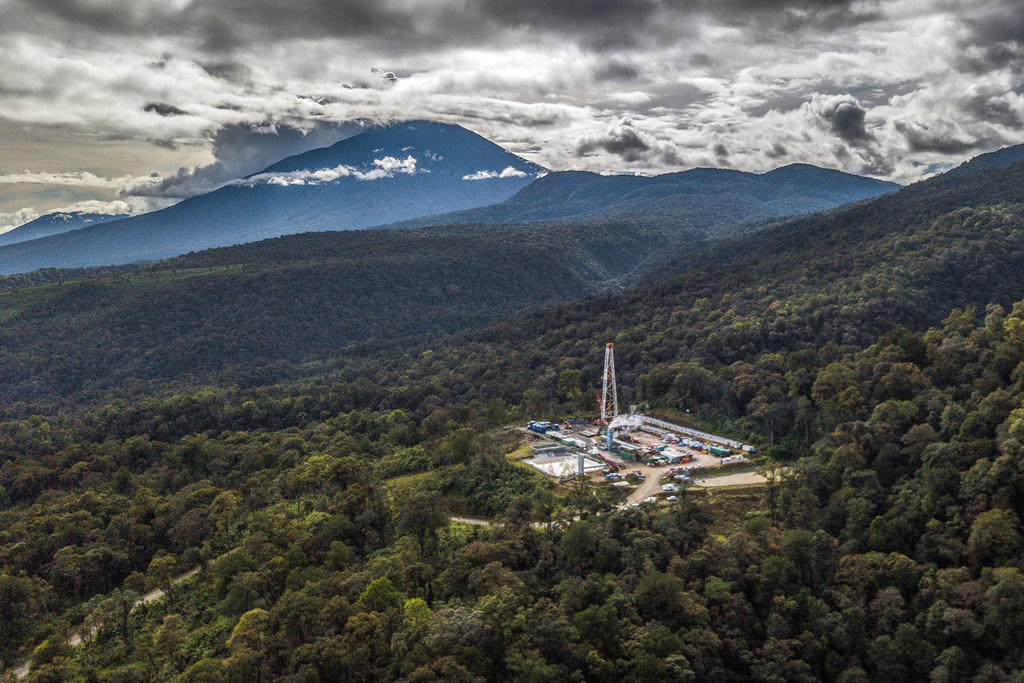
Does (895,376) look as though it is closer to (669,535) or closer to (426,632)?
(669,535)

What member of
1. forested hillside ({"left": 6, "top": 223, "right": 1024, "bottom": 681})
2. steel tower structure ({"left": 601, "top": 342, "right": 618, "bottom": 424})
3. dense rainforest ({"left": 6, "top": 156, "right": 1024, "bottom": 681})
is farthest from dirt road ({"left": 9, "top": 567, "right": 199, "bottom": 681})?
steel tower structure ({"left": 601, "top": 342, "right": 618, "bottom": 424})

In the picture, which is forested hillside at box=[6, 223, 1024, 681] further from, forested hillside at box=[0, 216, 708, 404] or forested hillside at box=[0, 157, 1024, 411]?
forested hillside at box=[0, 216, 708, 404]

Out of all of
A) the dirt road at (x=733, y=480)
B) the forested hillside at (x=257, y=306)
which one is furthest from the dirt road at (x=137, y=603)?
the forested hillside at (x=257, y=306)

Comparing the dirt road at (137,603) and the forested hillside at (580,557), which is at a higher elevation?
the forested hillside at (580,557)

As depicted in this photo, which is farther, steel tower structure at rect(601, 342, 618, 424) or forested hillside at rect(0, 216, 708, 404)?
forested hillside at rect(0, 216, 708, 404)

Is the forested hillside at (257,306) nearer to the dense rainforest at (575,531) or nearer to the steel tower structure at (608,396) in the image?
the dense rainforest at (575,531)

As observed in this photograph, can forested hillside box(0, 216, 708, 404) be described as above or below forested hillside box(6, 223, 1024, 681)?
above

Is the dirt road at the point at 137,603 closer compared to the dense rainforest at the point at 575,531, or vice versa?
the dense rainforest at the point at 575,531

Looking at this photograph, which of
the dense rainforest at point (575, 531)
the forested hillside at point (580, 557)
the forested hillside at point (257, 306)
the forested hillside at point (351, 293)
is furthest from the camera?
the forested hillside at point (257, 306)

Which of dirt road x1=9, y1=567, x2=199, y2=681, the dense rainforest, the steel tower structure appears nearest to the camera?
the dense rainforest
